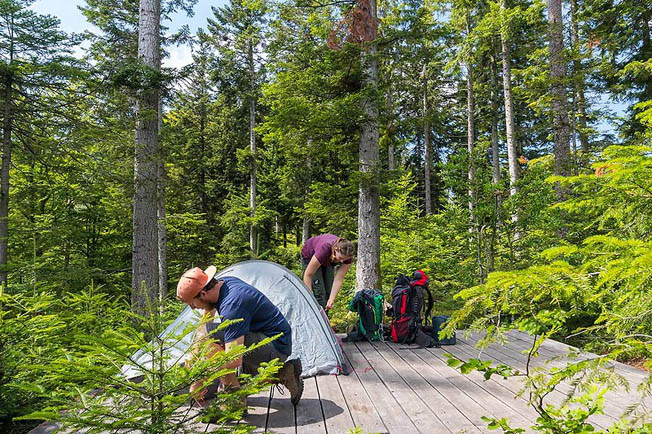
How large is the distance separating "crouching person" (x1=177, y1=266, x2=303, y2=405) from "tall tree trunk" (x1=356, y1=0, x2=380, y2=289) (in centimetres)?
450

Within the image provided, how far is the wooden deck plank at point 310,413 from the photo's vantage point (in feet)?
8.63

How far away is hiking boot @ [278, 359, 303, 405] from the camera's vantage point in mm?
2873

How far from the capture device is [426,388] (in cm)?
336

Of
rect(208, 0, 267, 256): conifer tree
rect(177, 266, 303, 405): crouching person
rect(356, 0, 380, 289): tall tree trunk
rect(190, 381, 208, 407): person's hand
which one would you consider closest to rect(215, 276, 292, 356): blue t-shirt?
rect(177, 266, 303, 405): crouching person

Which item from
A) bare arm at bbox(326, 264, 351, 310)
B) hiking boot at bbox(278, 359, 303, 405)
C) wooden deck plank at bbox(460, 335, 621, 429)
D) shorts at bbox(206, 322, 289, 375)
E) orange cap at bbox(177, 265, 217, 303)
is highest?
orange cap at bbox(177, 265, 217, 303)

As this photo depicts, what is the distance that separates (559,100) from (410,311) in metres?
5.76

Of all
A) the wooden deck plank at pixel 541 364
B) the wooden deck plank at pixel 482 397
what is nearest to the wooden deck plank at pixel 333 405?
the wooden deck plank at pixel 482 397

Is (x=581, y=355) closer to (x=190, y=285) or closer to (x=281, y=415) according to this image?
(x=281, y=415)

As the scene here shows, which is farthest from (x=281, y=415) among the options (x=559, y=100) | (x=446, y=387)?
(x=559, y=100)

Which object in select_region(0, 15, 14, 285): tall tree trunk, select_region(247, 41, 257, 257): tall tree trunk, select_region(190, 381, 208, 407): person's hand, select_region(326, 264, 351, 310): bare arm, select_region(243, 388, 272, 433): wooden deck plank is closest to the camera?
select_region(190, 381, 208, 407): person's hand

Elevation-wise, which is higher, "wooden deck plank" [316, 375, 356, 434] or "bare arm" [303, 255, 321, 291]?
"bare arm" [303, 255, 321, 291]

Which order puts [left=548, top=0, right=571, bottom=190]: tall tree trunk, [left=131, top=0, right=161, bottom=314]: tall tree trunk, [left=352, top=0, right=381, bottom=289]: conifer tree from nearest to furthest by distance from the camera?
[left=131, top=0, right=161, bottom=314]: tall tree trunk → [left=352, top=0, right=381, bottom=289]: conifer tree → [left=548, top=0, right=571, bottom=190]: tall tree trunk

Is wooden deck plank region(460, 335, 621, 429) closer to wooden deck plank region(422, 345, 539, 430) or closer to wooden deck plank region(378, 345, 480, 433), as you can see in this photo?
wooden deck plank region(422, 345, 539, 430)

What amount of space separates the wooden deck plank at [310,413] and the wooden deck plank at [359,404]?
228mm
